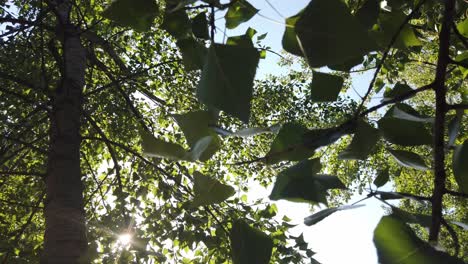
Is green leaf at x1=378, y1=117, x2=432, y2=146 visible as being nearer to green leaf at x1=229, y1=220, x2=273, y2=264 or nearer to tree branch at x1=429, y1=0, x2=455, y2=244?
tree branch at x1=429, y1=0, x2=455, y2=244

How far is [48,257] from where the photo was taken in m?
2.16

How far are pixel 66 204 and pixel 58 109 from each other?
704 mm

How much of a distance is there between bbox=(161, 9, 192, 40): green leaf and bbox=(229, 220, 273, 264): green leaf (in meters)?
0.30

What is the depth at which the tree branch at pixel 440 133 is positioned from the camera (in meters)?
0.45

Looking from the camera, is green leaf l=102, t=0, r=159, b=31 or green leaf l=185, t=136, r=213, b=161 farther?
green leaf l=102, t=0, r=159, b=31

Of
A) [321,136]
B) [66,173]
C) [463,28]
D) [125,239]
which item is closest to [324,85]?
[321,136]

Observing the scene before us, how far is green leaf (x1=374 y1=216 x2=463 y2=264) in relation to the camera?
15.7 inches

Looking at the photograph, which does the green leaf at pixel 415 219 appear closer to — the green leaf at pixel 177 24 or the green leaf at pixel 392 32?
the green leaf at pixel 392 32

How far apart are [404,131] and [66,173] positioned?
7.20 ft

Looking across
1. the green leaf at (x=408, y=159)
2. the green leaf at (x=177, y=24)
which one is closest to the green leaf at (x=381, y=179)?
the green leaf at (x=408, y=159)

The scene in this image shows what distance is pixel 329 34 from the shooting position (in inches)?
17.7

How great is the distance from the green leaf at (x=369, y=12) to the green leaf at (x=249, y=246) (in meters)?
0.35

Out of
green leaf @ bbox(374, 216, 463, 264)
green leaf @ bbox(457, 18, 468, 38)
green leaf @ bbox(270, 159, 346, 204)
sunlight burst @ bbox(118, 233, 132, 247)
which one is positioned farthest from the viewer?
sunlight burst @ bbox(118, 233, 132, 247)

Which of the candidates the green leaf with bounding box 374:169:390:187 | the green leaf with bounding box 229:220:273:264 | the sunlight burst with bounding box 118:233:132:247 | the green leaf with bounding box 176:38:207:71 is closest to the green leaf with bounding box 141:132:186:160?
the green leaf with bounding box 229:220:273:264
